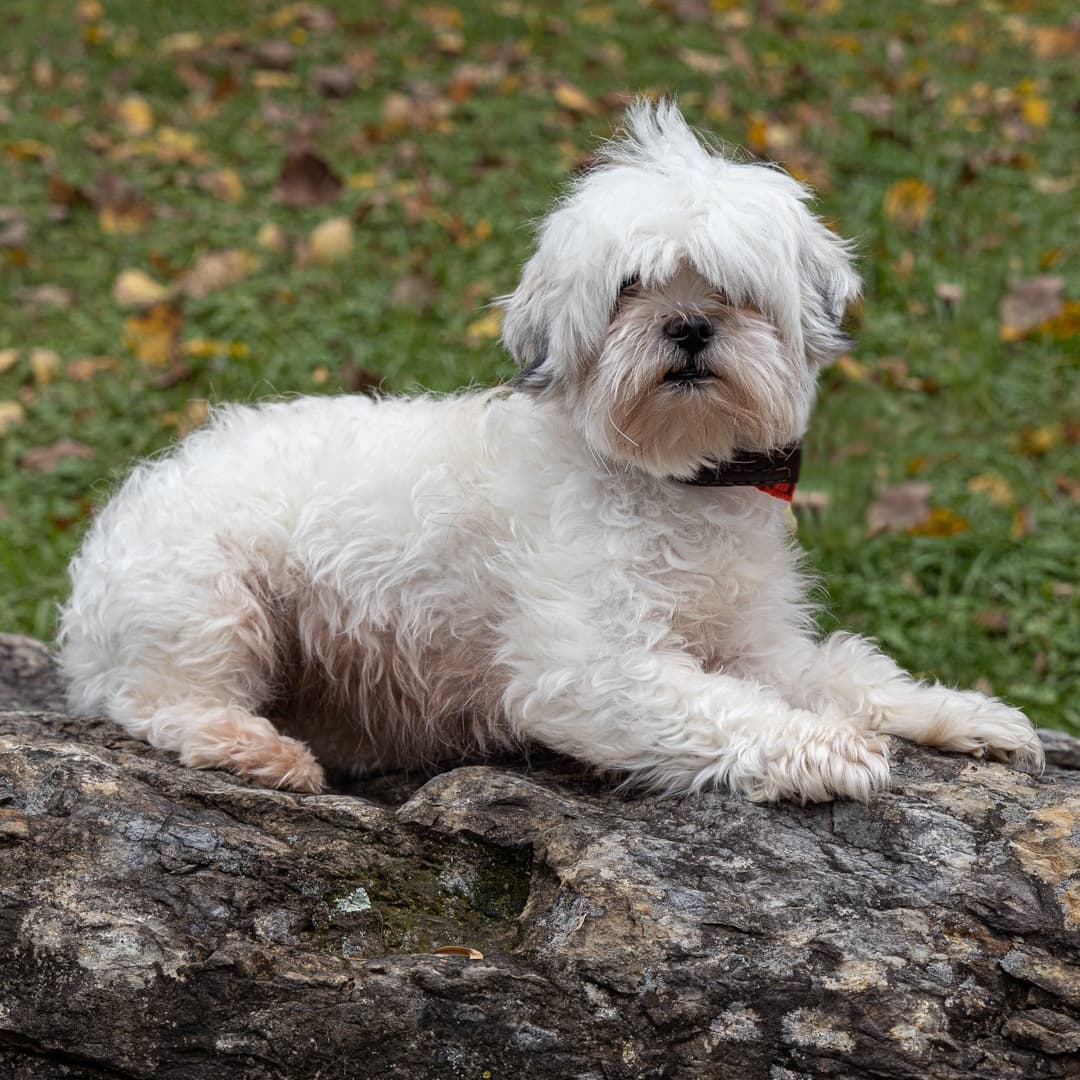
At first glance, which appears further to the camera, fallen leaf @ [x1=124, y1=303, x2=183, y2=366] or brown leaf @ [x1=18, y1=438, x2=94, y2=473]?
fallen leaf @ [x1=124, y1=303, x2=183, y2=366]

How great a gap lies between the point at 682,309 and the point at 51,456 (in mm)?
4105

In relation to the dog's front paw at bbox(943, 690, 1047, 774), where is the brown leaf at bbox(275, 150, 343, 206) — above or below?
above

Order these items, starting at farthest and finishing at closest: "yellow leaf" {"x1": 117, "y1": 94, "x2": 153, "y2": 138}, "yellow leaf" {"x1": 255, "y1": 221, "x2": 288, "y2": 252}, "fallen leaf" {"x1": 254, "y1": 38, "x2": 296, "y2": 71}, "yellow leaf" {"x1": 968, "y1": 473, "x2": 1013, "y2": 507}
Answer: "fallen leaf" {"x1": 254, "y1": 38, "x2": 296, "y2": 71} → "yellow leaf" {"x1": 117, "y1": 94, "x2": 153, "y2": 138} → "yellow leaf" {"x1": 255, "y1": 221, "x2": 288, "y2": 252} → "yellow leaf" {"x1": 968, "y1": 473, "x2": 1013, "y2": 507}

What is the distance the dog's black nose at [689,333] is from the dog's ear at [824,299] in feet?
1.32

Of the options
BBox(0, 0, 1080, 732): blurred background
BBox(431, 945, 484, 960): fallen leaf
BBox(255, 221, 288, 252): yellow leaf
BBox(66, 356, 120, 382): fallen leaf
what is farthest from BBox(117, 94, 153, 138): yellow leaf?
BBox(431, 945, 484, 960): fallen leaf

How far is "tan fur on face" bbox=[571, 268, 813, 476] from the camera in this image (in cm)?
334

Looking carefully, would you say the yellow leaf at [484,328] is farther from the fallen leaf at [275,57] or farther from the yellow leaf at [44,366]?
the fallen leaf at [275,57]

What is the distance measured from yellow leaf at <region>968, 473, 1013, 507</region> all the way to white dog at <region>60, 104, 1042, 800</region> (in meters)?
2.39

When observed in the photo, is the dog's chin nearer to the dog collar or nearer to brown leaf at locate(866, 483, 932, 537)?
the dog collar

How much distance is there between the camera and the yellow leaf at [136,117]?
374 inches

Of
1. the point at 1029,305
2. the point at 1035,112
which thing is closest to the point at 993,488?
the point at 1029,305

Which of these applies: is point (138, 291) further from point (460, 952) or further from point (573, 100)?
point (460, 952)

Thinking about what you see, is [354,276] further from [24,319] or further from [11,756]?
[11,756]

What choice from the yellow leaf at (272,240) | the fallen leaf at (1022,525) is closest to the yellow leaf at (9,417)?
the yellow leaf at (272,240)
